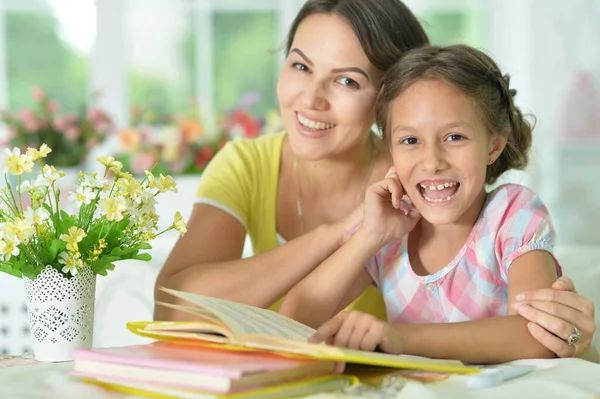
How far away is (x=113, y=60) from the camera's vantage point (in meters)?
5.33

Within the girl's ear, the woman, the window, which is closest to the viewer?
the girl's ear

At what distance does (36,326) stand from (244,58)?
397 cm

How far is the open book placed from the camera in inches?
46.8

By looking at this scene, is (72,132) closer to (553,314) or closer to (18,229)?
(18,229)

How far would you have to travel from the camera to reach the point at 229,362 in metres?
1.19

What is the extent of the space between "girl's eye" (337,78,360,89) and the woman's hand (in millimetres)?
715

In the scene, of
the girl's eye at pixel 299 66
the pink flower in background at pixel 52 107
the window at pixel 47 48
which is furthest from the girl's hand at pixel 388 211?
the window at pixel 47 48

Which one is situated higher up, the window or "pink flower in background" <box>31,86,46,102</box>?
the window

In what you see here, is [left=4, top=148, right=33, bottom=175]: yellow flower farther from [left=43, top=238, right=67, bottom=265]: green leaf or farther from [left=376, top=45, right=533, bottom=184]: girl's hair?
[left=376, top=45, right=533, bottom=184]: girl's hair

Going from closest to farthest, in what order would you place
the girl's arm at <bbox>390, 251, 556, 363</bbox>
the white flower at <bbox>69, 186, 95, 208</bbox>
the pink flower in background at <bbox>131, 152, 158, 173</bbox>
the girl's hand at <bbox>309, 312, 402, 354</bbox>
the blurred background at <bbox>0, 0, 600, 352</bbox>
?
the girl's hand at <bbox>309, 312, 402, 354</bbox>
the girl's arm at <bbox>390, 251, 556, 363</bbox>
the white flower at <bbox>69, 186, 95, 208</bbox>
the pink flower in background at <bbox>131, 152, 158, 173</bbox>
the blurred background at <bbox>0, 0, 600, 352</bbox>

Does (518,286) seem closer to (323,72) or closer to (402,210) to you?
(402,210)

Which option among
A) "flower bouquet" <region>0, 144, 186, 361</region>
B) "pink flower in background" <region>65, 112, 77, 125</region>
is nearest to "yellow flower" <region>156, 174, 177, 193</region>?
"flower bouquet" <region>0, 144, 186, 361</region>

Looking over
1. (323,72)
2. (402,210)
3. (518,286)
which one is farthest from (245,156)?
(518,286)

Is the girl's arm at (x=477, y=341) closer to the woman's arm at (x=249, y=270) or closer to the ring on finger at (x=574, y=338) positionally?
the ring on finger at (x=574, y=338)
